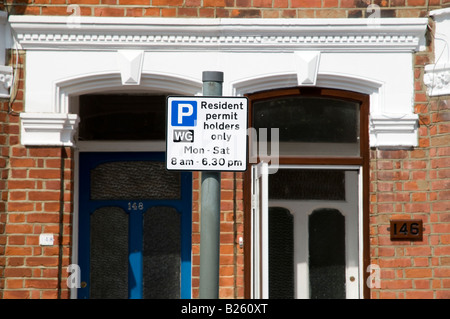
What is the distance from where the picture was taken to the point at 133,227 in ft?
26.9

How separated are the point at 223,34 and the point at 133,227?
87.0 inches

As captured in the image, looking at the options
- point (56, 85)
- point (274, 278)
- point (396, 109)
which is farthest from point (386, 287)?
point (56, 85)

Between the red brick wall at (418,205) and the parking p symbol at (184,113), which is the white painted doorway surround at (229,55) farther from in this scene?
the parking p symbol at (184,113)

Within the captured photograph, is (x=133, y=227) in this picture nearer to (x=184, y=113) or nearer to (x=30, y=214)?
(x=30, y=214)

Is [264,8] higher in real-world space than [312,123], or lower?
higher

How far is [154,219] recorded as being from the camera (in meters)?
8.23

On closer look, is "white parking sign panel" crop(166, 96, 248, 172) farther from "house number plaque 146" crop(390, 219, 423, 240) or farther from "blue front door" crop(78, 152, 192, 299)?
"blue front door" crop(78, 152, 192, 299)

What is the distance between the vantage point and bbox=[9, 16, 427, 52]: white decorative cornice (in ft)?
24.7

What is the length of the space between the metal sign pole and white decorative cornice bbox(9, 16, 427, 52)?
2914mm

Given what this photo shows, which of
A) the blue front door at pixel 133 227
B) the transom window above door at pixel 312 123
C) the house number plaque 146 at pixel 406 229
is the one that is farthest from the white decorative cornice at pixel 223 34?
the house number plaque 146 at pixel 406 229

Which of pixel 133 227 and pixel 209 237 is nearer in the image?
pixel 209 237

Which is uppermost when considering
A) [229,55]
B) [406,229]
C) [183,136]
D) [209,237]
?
[229,55]

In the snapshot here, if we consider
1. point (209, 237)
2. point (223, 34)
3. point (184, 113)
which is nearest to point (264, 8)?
point (223, 34)
